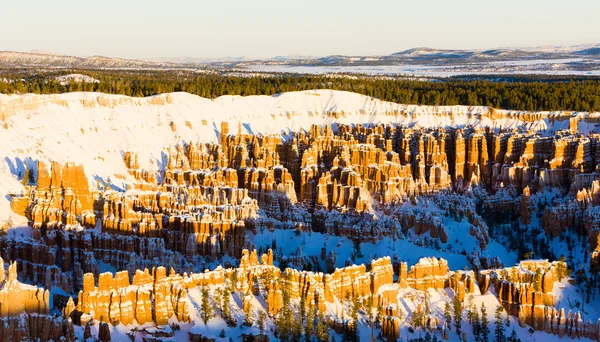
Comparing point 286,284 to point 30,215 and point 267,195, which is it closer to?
point 30,215

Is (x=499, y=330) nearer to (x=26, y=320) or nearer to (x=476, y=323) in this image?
(x=476, y=323)

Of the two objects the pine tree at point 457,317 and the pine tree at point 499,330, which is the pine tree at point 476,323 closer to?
the pine tree at point 457,317

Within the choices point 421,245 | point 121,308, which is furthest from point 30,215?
point 421,245

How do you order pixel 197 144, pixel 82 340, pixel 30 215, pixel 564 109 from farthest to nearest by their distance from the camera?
1. pixel 564 109
2. pixel 197 144
3. pixel 30 215
4. pixel 82 340

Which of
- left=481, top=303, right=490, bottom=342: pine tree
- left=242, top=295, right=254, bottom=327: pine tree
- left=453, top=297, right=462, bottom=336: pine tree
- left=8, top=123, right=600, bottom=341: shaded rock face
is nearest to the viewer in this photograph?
left=242, top=295, right=254, bottom=327: pine tree

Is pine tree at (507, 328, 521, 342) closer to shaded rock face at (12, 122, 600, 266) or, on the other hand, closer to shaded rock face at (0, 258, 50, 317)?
shaded rock face at (12, 122, 600, 266)

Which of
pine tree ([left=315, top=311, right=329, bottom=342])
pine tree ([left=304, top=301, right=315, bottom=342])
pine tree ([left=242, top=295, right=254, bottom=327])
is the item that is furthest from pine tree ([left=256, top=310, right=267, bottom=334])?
pine tree ([left=315, top=311, right=329, bottom=342])

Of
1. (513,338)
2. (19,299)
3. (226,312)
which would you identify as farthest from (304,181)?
(19,299)

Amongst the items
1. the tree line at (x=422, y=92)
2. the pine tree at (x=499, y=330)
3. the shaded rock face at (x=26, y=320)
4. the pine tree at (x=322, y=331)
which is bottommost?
the pine tree at (x=499, y=330)

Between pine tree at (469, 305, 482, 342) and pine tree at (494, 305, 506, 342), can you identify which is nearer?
pine tree at (494, 305, 506, 342)

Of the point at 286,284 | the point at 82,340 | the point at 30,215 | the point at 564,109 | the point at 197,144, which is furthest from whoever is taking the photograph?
the point at 564,109

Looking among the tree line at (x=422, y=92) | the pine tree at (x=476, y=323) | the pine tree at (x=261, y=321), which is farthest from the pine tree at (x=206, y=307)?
the tree line at (x=422, y=92)
